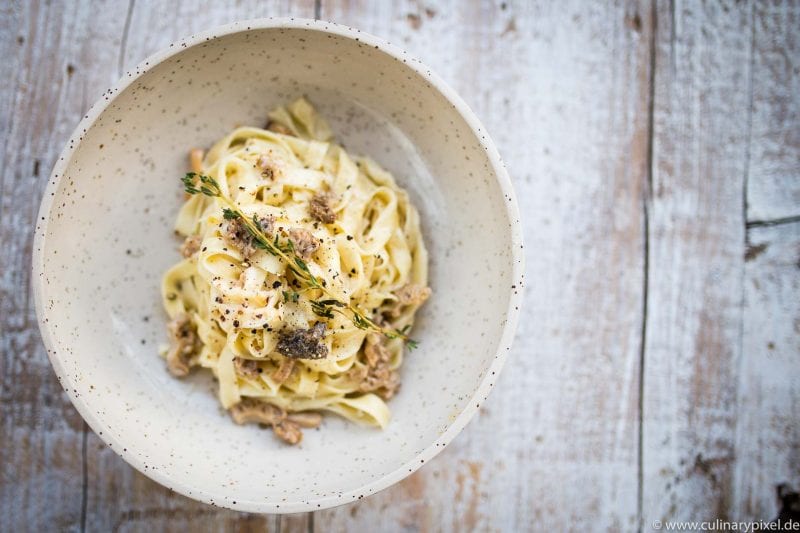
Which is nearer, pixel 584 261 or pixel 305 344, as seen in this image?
pixel 305 344

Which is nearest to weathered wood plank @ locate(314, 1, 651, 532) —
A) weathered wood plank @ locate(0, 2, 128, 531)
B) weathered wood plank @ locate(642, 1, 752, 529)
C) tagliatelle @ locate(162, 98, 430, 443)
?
weathered wood plank @ locate(642, 1, 752, 529)

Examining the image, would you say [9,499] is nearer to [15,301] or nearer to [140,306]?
[15,301]

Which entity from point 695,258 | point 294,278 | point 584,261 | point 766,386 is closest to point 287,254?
point 294,278

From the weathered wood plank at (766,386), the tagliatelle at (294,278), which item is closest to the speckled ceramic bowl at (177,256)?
the tagliatelle at (294,278)

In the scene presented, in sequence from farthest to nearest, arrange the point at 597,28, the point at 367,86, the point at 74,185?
the point at 597,28 → the point at 367,86 → the point at 74,185

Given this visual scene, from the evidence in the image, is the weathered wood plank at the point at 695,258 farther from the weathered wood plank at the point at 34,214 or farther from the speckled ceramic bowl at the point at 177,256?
the weathered wood plank at the point at 34,214

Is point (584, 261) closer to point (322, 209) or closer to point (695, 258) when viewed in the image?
point (695, 258)

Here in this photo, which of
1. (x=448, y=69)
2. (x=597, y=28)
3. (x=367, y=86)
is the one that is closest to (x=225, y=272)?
(x=367, y=86)
